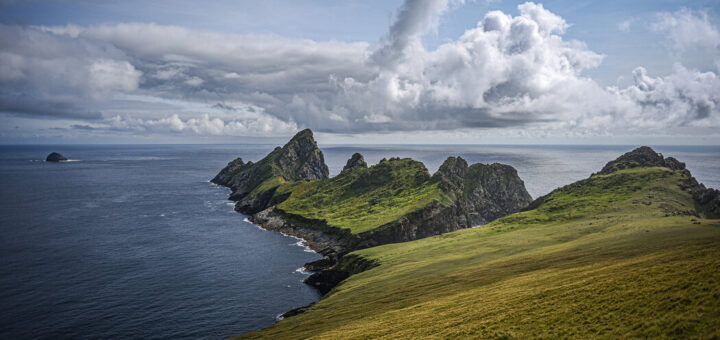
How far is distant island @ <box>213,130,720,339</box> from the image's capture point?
107 ft

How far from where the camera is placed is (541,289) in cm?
4566

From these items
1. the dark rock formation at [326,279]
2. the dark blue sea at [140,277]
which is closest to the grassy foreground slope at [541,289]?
the dark rock formation at [326,279]

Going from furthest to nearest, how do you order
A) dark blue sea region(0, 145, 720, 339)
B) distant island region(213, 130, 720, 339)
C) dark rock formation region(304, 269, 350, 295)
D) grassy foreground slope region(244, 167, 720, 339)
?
dark rock formation region(304, 269, 350, 295), dark blue sea region(0, 145, 720, 339), distant island region(213, 130, 720, 339), grassy foreground slope region(244, 167, 720, 339)

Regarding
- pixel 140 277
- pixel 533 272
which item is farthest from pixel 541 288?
pixel 140 277

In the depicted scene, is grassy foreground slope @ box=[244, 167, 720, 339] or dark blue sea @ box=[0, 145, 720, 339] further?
dark blue sea @ box=[0, 145, 720, 339]

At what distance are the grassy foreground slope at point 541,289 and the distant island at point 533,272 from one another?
20 cm

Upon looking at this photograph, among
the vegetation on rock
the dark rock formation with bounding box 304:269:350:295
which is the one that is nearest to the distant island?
the vegetation on rock

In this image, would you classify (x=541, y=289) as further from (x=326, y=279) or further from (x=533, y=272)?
(x=326, y=279)

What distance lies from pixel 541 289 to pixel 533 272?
15.2 meters

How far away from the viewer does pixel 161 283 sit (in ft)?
320

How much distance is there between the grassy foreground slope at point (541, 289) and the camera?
30.8m

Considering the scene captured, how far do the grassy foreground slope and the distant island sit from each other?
0.66ft

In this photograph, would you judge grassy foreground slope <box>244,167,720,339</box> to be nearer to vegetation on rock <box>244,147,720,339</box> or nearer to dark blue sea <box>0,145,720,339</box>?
vegetation on rock <box>244,147,720,339</box>

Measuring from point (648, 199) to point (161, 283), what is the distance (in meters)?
181
